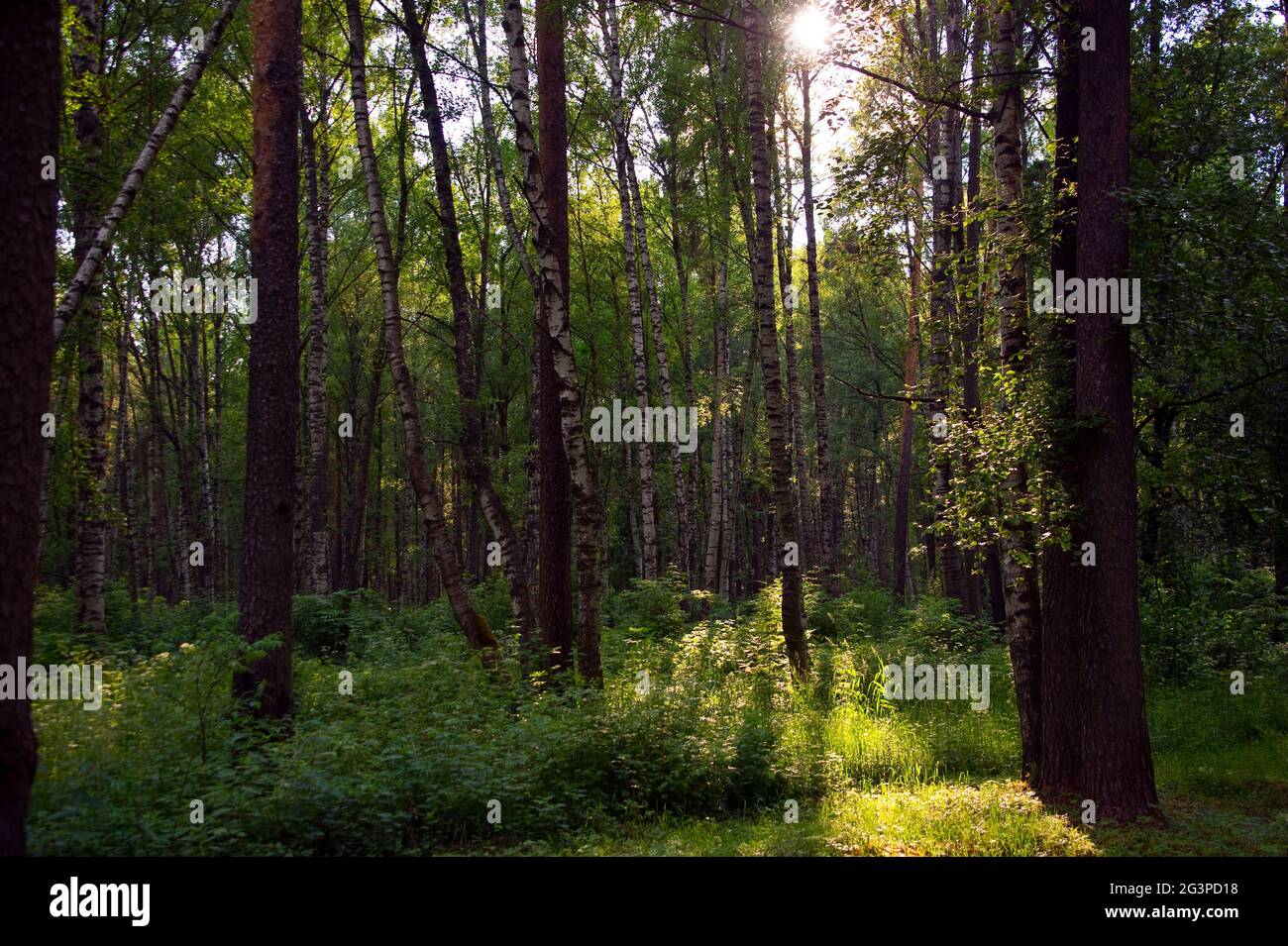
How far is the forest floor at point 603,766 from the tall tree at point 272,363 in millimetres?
634

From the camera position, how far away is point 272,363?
9.02 meters

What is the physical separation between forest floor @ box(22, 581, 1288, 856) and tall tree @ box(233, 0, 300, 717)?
2.08 feet

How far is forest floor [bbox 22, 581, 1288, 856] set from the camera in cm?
592

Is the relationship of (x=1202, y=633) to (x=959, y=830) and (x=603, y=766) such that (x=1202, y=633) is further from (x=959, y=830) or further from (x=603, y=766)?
(x=603, y=766)

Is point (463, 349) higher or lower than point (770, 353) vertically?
higher

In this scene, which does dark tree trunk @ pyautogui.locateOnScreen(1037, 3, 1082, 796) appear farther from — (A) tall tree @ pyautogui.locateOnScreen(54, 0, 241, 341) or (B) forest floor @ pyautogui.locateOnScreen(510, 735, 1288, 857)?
(A) tall tree @ pyautogui.locateOnScreen(54, 0, 241, 341)

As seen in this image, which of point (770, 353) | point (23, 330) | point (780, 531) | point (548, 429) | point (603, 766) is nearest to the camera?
point (23, 330)

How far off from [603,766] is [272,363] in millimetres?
5937
